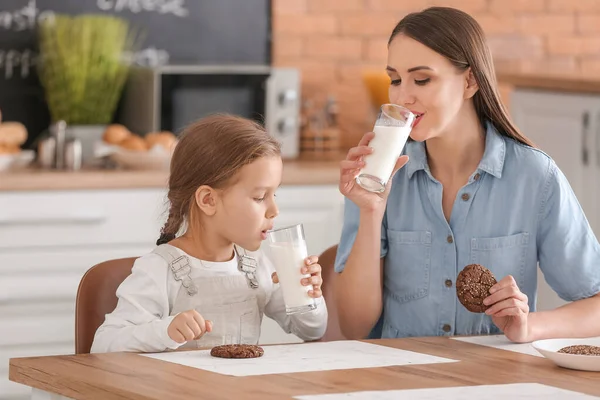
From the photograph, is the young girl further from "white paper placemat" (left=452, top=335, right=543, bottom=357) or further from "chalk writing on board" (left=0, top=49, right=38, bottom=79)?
"chalk writing on board" (left=0, top=49, right=38, bottom=79)

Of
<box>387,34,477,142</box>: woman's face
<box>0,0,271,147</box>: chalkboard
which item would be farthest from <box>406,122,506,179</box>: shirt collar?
<box>0,0,271,147</box>: chalkboard

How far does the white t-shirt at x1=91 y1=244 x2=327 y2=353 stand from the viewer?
1948 mm

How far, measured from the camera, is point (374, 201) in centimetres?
219

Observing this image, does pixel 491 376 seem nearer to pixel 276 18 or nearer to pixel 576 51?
pixel 276 18

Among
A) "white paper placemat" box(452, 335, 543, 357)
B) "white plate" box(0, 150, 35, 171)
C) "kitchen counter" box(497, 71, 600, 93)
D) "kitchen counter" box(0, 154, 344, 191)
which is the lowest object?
"white paper placemat" box(452, 335, 543, 357)

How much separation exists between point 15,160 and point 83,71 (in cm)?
44

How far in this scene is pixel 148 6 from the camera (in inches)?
172

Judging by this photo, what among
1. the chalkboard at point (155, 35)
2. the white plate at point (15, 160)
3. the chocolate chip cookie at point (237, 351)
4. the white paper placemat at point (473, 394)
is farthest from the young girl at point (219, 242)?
the chalkboard at point (155, 35)

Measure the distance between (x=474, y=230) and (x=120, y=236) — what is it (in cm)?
178

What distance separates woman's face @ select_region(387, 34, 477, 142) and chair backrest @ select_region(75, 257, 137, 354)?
0.62 metres

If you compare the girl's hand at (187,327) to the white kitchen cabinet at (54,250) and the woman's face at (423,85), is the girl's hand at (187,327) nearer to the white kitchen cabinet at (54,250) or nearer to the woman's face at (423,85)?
the woman's face at (423,85)

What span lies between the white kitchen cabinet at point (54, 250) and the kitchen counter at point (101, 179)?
0.08ft

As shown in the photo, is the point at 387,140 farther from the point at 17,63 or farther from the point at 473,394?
the point at 17,63

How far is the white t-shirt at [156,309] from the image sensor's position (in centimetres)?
195
